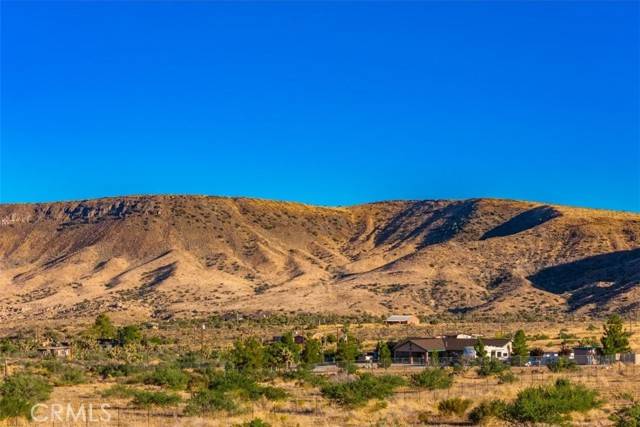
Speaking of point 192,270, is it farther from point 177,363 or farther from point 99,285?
point 177,363

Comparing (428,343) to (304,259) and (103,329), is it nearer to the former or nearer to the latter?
(103,329)

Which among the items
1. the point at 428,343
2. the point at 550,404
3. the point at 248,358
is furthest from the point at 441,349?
the point at 550,404

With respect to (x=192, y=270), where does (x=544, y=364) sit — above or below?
below

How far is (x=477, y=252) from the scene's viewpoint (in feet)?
505

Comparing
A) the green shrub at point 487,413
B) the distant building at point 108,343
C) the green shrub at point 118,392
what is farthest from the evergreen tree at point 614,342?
the distant building at point 108,343

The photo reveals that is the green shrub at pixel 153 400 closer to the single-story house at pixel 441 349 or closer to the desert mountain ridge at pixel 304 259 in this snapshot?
the single-story house at pixel 441 349

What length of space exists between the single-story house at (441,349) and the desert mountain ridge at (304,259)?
4046 cm

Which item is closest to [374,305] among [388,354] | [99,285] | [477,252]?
[477,252]

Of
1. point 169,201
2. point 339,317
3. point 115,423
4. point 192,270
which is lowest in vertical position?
point 115,423

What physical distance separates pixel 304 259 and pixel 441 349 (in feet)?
295

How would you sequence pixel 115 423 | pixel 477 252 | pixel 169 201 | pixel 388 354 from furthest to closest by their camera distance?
pixel 169 201 < pixel 477 252 < pixel 388 354 < pixel 115 423

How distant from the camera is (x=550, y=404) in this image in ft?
111

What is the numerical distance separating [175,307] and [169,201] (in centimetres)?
6040

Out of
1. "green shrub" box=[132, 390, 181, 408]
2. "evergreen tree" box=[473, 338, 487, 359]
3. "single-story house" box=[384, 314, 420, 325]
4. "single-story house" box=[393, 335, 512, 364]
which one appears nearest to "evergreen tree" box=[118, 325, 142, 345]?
"single-story house" box=[393, 335, 512, 364]
